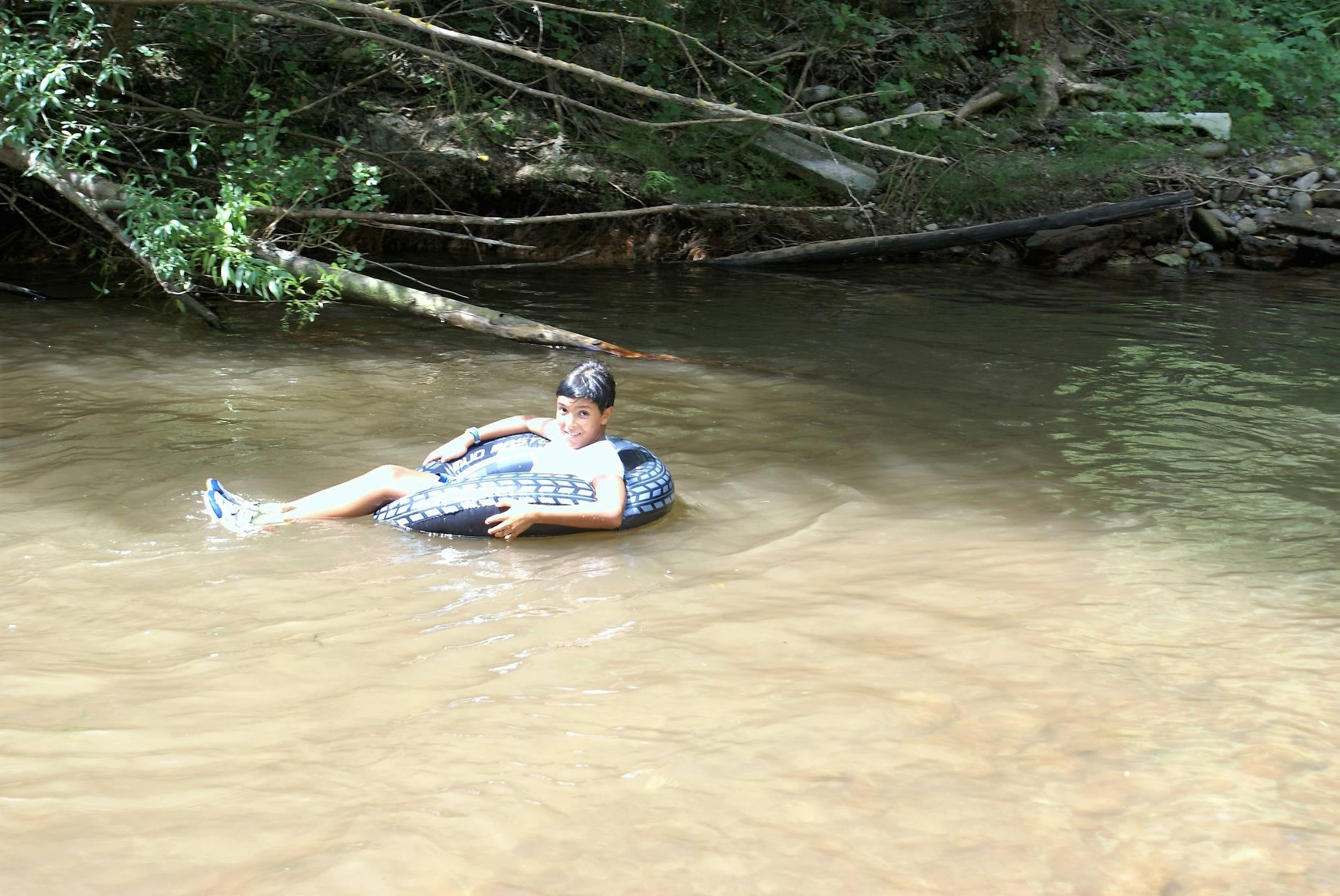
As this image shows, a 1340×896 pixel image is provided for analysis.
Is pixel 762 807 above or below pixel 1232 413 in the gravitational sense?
below

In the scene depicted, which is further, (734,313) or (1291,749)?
(734,313)

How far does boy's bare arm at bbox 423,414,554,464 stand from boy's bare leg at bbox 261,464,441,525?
40 cm

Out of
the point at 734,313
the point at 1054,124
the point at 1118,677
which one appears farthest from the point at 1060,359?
the point at 1054,124

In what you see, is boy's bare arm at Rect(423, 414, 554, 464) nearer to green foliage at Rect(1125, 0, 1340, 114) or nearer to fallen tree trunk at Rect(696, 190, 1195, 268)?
fallen tree trunk at Rect(696, 190, 1195, 268)

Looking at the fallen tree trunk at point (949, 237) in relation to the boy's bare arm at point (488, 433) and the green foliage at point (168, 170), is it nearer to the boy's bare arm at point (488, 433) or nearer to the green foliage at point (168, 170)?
the green foliage at point (168, 170)

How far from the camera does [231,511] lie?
5.40 metres

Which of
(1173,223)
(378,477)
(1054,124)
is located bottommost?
(378,477)

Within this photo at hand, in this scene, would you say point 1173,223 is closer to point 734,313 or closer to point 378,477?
point 734,313

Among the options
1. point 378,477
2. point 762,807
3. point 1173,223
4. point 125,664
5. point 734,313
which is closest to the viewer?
point 762,807

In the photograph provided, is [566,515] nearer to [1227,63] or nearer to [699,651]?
[699,651]

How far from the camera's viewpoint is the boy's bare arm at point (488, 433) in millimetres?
6105

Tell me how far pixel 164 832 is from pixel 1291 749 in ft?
10.5

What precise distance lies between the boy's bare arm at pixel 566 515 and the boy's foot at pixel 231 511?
1.06 m

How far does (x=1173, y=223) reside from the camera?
14.5 m
